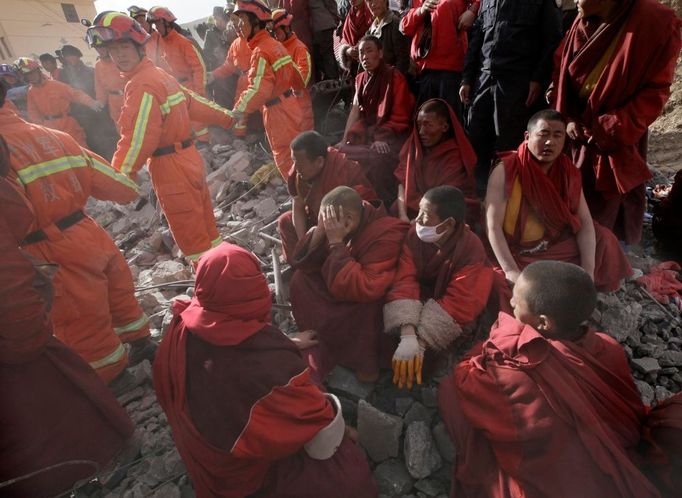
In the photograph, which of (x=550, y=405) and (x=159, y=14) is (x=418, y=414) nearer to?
(x=550, y=405)

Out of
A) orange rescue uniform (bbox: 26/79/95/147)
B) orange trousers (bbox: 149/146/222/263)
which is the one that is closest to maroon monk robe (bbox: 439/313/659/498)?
orange trousers (bbox: 149/146/222/263)

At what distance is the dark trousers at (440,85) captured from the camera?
170 inches

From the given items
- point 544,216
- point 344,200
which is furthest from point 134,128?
point 544,216

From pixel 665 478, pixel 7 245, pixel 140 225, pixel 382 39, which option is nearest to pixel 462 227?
pixel 665 478

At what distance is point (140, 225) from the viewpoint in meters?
6.18

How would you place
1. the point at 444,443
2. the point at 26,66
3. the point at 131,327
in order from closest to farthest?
the point at 444,443 → the point at 131,327 → the point at 26,66

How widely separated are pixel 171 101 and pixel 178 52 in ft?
13.0

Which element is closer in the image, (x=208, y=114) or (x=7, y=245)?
(x=7, y=245)

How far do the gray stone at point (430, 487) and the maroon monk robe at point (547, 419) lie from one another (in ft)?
0.62

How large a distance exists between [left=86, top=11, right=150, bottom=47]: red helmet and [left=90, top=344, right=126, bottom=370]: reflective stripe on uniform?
2.27m

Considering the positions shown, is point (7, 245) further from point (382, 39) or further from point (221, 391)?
point (382, 39)

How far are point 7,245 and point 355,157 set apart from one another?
2.96m

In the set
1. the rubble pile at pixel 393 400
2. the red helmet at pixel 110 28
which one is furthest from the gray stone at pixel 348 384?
the red helmet at pixel 110 28

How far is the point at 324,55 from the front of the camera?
22.3 feet
